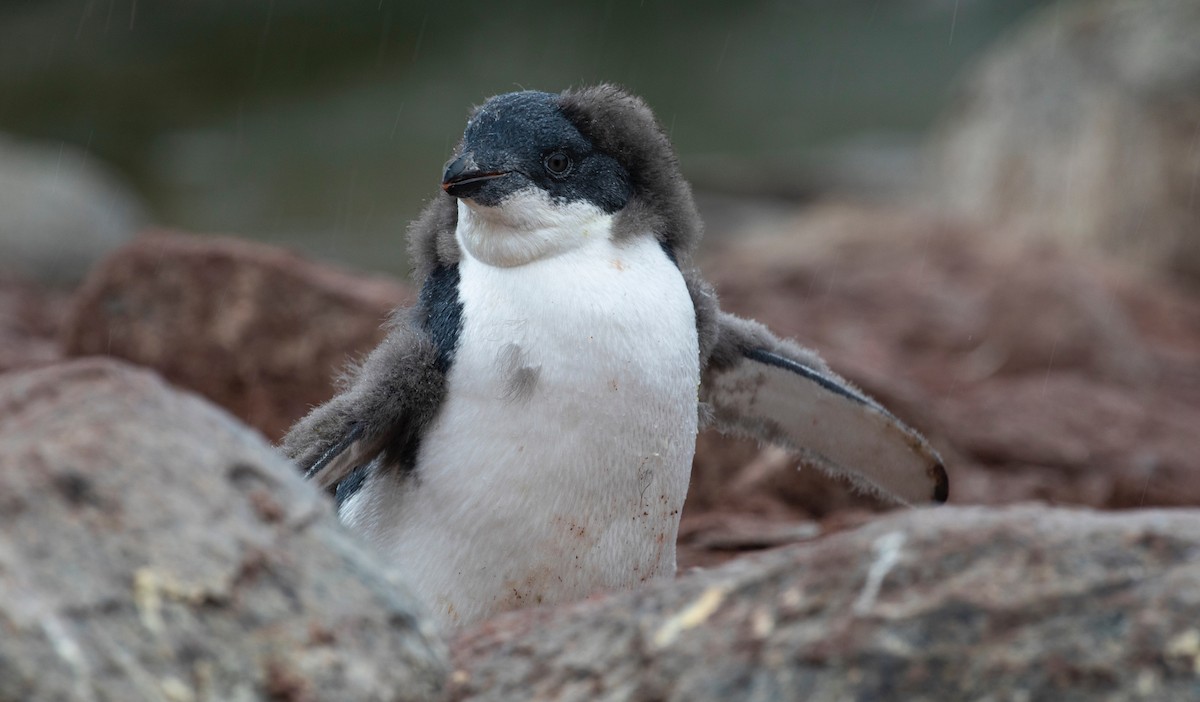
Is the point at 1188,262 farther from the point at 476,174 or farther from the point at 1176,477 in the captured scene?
the point at 476,174

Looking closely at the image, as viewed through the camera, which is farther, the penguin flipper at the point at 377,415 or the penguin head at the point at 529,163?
the penguin head at the point at 529,163

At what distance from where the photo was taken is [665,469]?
8.57 ft

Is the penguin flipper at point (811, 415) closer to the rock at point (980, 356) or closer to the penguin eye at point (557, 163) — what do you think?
the rock at point (980, 356)

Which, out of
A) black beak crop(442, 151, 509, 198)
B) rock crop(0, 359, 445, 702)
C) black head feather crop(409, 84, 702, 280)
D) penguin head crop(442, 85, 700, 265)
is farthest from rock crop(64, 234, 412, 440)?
rock crop(0, 359, 445, 702)

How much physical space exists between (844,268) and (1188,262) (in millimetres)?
2541

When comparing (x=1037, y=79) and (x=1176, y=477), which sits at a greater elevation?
(x=1037, y=79)

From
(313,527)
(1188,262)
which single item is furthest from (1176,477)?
(1188,262)

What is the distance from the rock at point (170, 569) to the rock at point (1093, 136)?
359 inches

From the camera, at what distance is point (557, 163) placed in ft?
8.80

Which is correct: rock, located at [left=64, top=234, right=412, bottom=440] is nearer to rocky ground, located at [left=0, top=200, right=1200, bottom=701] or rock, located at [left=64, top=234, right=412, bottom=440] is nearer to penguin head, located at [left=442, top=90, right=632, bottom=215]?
penguin head, located at [left=442, top=90, right=632, bottom=215]

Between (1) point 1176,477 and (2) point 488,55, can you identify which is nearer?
(1) point 1176,477

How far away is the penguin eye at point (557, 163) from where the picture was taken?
2674mm

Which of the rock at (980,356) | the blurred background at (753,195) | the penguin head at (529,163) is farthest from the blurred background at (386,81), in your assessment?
the penguin head at (529,163)

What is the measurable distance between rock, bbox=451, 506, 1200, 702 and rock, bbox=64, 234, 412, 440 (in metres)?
3.10
